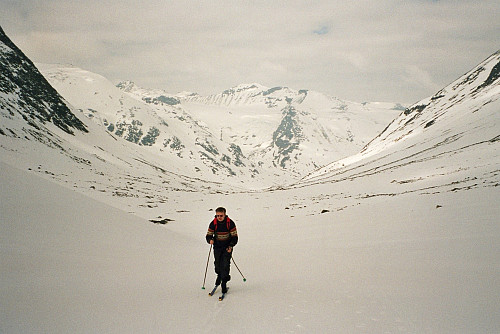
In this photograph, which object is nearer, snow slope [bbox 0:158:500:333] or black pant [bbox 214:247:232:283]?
snow slope [bbox 0:158:500:333]

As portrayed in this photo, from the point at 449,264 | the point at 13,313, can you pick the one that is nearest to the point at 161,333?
the point at 13,313

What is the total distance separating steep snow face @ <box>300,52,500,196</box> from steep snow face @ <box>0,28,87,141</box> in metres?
69.7

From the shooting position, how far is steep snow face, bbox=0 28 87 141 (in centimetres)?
6912

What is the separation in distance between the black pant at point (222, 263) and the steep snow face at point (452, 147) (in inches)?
712

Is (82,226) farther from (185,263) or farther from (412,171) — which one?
(412,171)

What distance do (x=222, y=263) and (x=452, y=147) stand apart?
2243 inches

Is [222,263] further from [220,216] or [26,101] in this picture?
[26,101]

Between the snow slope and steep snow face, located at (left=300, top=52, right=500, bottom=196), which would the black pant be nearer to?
the snow slope

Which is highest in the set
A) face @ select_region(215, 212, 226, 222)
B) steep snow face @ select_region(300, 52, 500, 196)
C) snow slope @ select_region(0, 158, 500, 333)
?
steep snow face @ select_region(300, 52, 500, 196)

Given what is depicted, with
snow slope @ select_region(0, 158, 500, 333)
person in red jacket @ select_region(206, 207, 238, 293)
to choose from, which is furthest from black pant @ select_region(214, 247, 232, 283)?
snow slope @ select_region(0, 158, 500, 333)

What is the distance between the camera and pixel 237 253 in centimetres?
1494

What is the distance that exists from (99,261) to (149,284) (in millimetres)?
1885

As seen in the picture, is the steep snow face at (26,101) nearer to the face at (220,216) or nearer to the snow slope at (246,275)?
the snow slope at (246,275)

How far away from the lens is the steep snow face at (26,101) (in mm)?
69125
